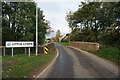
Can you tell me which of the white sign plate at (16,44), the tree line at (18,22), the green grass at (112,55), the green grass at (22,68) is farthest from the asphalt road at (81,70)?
the tree line at (18,22)

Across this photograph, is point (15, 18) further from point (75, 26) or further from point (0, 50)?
point (75, 26)

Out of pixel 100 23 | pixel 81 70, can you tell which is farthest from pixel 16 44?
pixel 100 23

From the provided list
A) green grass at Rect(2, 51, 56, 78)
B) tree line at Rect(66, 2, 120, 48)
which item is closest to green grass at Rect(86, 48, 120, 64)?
tree line at Rect(66, 2, 120, 48)

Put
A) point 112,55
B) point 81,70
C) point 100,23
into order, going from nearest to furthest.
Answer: point 81,70 → point 112,55 → point 100,23

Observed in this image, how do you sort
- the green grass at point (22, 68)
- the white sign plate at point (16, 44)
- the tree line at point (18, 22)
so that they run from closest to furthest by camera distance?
the green grass at point (22, 68)
the white sign plate at point (16, 44)
the tree line at point (18, 22)

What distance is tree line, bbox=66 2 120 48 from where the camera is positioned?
1451 cm

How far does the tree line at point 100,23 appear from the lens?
47.6 ft

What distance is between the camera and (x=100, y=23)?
1981 cm

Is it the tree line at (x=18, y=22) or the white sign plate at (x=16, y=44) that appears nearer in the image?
the white sign plate at (x=16, y=44)

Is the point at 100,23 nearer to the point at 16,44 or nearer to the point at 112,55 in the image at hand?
the point at 112,55

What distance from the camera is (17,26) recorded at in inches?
579

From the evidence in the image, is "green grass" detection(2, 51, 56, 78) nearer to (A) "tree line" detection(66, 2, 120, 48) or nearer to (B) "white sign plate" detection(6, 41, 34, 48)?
(B) "white sign plate" detection(6, 41, 34, 48)

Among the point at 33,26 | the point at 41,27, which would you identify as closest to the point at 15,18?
the point at 33,26

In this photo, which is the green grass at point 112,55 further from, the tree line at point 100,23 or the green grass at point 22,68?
the green grass at point 22,68
